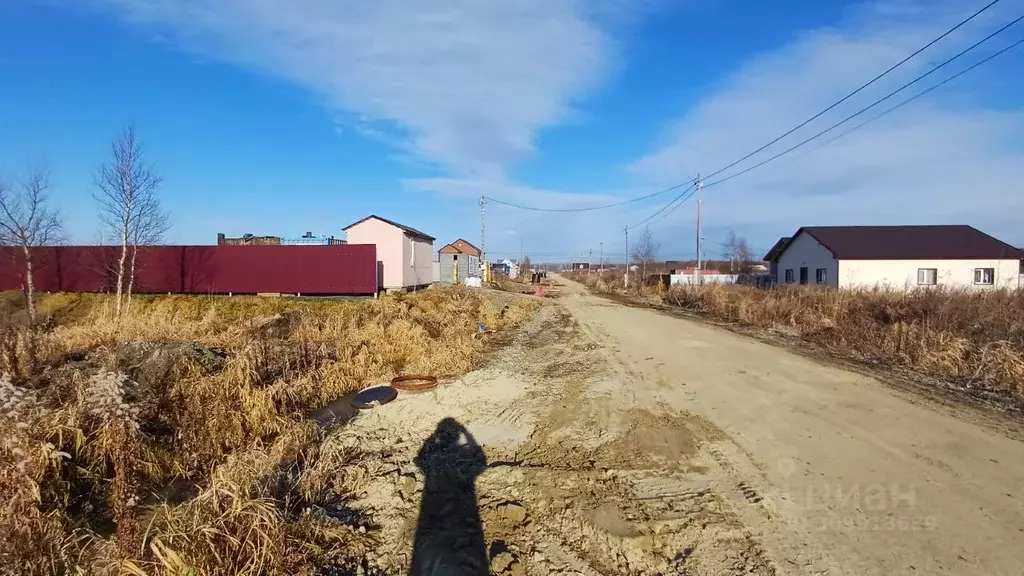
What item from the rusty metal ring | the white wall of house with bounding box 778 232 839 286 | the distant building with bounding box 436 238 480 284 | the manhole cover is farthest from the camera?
the distant building with bounding box 436 238 480 284

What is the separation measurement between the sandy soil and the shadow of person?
0.06 feet

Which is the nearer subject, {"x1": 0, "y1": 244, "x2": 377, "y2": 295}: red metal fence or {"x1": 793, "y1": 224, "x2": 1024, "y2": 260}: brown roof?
{"x1": 0, "y1": 244, "x2": 377, "y2": 295}: red metal fence

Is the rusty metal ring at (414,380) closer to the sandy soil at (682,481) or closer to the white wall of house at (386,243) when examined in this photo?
the sandy soil at (682,481)

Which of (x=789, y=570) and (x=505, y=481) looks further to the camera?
(x=505, y=481)

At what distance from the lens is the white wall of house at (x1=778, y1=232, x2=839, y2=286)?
31.3m

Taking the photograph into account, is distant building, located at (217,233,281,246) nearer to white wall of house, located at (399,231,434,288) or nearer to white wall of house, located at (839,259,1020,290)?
white wall of house, located at (399,231,434,288)

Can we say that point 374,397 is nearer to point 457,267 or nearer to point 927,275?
point 457,267

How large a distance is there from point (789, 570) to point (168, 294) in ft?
67.5

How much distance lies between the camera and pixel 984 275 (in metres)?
30.4

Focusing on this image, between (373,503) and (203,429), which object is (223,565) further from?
(203,429)

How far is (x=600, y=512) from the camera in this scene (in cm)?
394

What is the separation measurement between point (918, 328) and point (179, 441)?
13.8 m

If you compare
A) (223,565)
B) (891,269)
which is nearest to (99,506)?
(223,565)

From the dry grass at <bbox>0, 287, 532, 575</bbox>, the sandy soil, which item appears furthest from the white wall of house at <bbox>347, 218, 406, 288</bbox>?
the sandy soil
